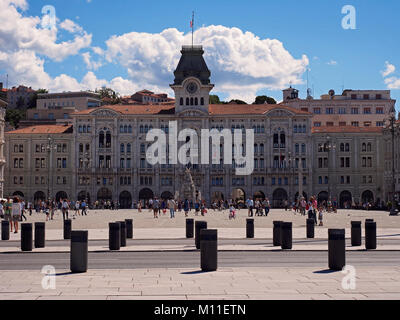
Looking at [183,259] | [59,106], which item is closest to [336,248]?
[183,259]

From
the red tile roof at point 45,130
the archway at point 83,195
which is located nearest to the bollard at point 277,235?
the archway at point 83,195

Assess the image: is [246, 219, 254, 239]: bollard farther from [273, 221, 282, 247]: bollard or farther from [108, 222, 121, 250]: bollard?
[108, 222, 121, 250]: bollard

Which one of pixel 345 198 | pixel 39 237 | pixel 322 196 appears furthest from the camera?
pixel 345 198

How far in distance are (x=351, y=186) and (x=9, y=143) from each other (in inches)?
2280

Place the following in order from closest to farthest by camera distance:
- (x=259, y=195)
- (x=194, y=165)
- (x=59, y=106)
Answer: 1. (x=194, y=165)
2. (x=259, y=195)
3. (x=59, y=106)

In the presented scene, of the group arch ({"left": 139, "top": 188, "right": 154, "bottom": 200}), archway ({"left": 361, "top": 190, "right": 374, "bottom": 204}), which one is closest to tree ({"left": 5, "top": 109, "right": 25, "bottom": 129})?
arch ({"left": 139, "top": 188, "right": 154, "bottom": 200})

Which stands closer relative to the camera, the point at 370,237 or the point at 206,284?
the point at 206,284

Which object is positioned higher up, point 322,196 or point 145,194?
point 145,194

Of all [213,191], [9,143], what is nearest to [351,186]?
[213,191]

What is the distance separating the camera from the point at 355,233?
25562 mm

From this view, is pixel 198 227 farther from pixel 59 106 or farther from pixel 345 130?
pixel 59 106

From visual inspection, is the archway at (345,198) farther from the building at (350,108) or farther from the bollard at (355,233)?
the bollard at (355,233)

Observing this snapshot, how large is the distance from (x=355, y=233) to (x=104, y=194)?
292 ft

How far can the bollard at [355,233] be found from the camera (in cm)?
2545
